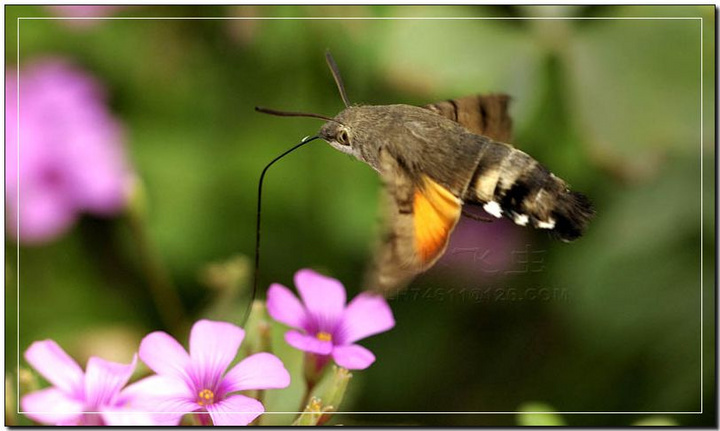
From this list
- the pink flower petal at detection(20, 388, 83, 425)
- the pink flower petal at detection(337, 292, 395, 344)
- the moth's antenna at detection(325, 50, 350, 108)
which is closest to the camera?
the pink flower petal at detection(20, 388, 83, 425)

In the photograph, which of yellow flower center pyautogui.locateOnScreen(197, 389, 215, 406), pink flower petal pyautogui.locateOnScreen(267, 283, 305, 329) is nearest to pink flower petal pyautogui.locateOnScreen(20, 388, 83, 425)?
yellow flower center pyautogui.locateOnScreen(197, 389, 215, 406)

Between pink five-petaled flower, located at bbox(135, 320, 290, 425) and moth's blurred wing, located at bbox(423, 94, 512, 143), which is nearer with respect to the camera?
pink five-petaled flower, located at bbox(135, 320, 290, 425)

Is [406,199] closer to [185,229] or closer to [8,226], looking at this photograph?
[185,229]

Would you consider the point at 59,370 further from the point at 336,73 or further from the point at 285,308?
the point at 336,73

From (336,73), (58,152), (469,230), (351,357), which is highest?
(336,73)

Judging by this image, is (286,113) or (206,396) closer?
(206,396)

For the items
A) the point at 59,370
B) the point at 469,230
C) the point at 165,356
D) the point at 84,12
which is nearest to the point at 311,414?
the point at 165,356

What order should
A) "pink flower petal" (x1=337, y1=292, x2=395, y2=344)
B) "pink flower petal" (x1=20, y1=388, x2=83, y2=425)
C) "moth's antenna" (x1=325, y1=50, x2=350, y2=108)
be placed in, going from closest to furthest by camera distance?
"pink flower petal" (x1=20, y1=388, x2=83, y2=425)
"pink flower petal" (x1=337, y1=292, x2=395, y2=344)
"moth's antenna" (x1=325, y1=50, x2=350, y2=108)

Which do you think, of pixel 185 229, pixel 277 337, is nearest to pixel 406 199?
pixel 277 337

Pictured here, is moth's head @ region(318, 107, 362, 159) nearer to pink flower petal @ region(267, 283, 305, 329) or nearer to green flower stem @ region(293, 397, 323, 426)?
pink flower petal @ region(267, 283, 305, 329)
